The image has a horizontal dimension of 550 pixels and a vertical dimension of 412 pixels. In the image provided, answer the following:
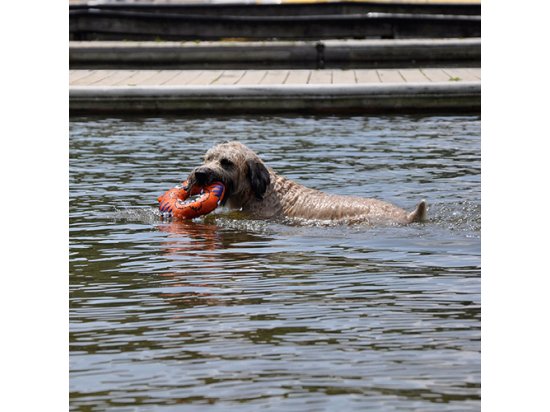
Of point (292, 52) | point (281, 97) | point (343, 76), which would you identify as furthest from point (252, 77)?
point (281, 97)

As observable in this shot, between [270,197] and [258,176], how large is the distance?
286mm

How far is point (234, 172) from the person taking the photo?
10.2 metres

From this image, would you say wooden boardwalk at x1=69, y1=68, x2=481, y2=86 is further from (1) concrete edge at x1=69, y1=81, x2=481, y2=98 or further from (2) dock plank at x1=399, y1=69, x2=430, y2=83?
(1) concrete edge at x1=69, y1=81, x2=481, y2=98

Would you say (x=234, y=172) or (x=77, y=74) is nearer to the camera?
(x=234, y=172)

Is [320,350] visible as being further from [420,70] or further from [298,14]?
[298,14]

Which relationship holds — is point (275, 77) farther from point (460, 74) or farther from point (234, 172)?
point (234, 172)

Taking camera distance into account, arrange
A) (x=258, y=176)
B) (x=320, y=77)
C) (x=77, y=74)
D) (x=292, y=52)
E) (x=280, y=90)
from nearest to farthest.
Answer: (x=258, y=176) < (x=280, y=90) < (x=320, y=77) < (x=77, y=74) < (x=292, y=52)

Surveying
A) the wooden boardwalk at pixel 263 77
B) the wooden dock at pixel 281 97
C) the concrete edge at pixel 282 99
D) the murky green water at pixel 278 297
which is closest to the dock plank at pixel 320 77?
the wooden boardwalk at pixel 263 77

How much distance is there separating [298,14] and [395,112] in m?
8.60

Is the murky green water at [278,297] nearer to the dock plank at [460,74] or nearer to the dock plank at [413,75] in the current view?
the dock plank at [413,75]

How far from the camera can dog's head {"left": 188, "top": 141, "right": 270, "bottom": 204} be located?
10031mm

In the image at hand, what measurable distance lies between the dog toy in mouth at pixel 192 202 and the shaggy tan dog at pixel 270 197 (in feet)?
0.29
